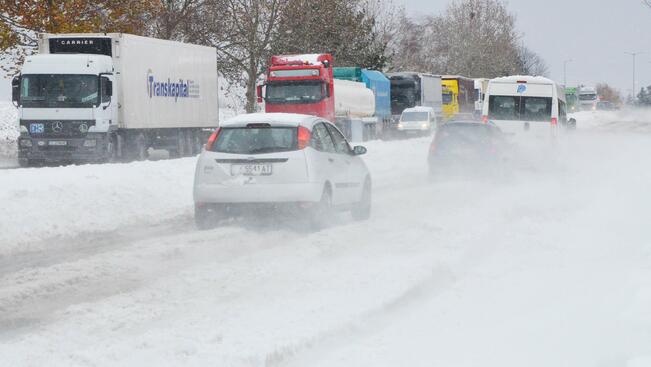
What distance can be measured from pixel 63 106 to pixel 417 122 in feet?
102

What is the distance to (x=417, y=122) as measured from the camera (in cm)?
5694

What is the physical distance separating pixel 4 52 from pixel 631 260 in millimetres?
35198

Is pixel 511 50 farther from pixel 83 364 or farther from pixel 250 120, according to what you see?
pixel 83 364

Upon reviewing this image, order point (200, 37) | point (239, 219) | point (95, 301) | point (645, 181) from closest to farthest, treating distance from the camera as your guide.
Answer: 1. point (95, 301)
2. point (239, 219)
3. point (645, 181)
4. point (200, 37)

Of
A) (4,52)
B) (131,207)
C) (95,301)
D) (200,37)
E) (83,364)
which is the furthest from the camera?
(200,37)

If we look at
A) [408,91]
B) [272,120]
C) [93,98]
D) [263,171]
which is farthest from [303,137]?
[408,91]

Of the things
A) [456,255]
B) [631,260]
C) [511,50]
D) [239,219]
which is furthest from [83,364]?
[511,50]

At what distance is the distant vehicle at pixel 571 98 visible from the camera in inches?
4496

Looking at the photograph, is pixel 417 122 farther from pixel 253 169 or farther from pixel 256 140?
pixel 253 169

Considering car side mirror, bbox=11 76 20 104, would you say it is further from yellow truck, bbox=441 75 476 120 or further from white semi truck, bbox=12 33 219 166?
yellow truck, bbox=441 75 476 120

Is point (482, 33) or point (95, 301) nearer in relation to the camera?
point (95, 301)

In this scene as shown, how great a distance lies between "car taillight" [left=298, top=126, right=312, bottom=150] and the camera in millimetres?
13508

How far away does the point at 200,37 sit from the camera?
53250 mm

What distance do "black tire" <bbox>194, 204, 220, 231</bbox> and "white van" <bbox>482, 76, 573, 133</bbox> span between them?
60.4ft
